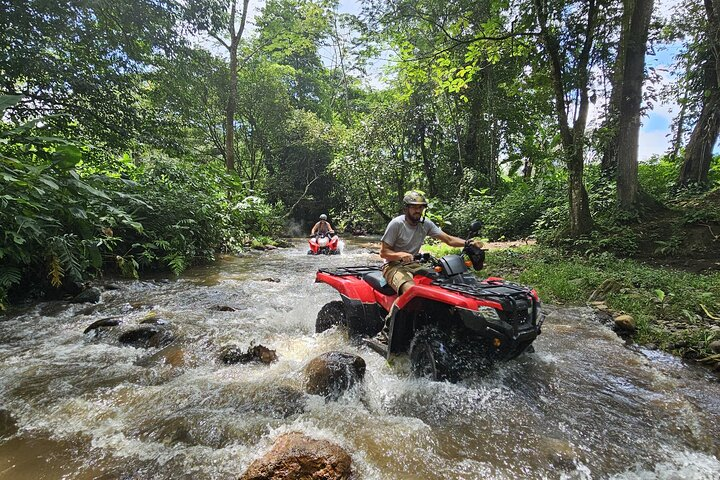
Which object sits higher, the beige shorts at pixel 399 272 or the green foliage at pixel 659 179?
the green foliage at pixel 659 179

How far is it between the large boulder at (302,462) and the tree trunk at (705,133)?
11846mm

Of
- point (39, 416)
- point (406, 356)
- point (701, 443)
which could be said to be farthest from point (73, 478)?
point (701, 443)

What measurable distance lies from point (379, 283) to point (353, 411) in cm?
140

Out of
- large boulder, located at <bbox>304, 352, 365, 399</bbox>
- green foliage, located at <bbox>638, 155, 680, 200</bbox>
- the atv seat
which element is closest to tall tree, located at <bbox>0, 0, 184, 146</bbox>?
the atv seat

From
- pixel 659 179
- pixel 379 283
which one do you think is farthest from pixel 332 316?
pixel 659 179

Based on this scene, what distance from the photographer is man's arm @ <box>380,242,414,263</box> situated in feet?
12.3

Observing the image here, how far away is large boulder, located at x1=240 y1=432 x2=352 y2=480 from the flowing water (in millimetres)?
163

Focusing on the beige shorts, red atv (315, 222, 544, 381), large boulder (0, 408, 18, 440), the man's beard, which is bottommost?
large boulder (0, 408, 18, 440)

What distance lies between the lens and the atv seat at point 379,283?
4016 mm

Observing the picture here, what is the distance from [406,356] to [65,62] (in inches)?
323

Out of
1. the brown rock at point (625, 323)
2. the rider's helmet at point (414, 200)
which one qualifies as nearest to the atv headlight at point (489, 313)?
the rider's helmet at point (414, 200)

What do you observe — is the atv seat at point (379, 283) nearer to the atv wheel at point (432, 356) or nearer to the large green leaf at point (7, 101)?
the atv wheel at point (432, 356)

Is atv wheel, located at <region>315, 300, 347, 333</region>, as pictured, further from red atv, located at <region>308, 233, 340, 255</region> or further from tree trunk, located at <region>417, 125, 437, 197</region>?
tree trunk, located at <region>417, 125, 437, 197</region>

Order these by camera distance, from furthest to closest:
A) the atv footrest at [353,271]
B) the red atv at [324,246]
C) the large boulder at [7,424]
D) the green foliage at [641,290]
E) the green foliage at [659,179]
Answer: the red atv at [324,246], the green foliage at [659,179], the atv footrest at [353,271], the green foliage at [641,290], the large boulder at [7,424]
